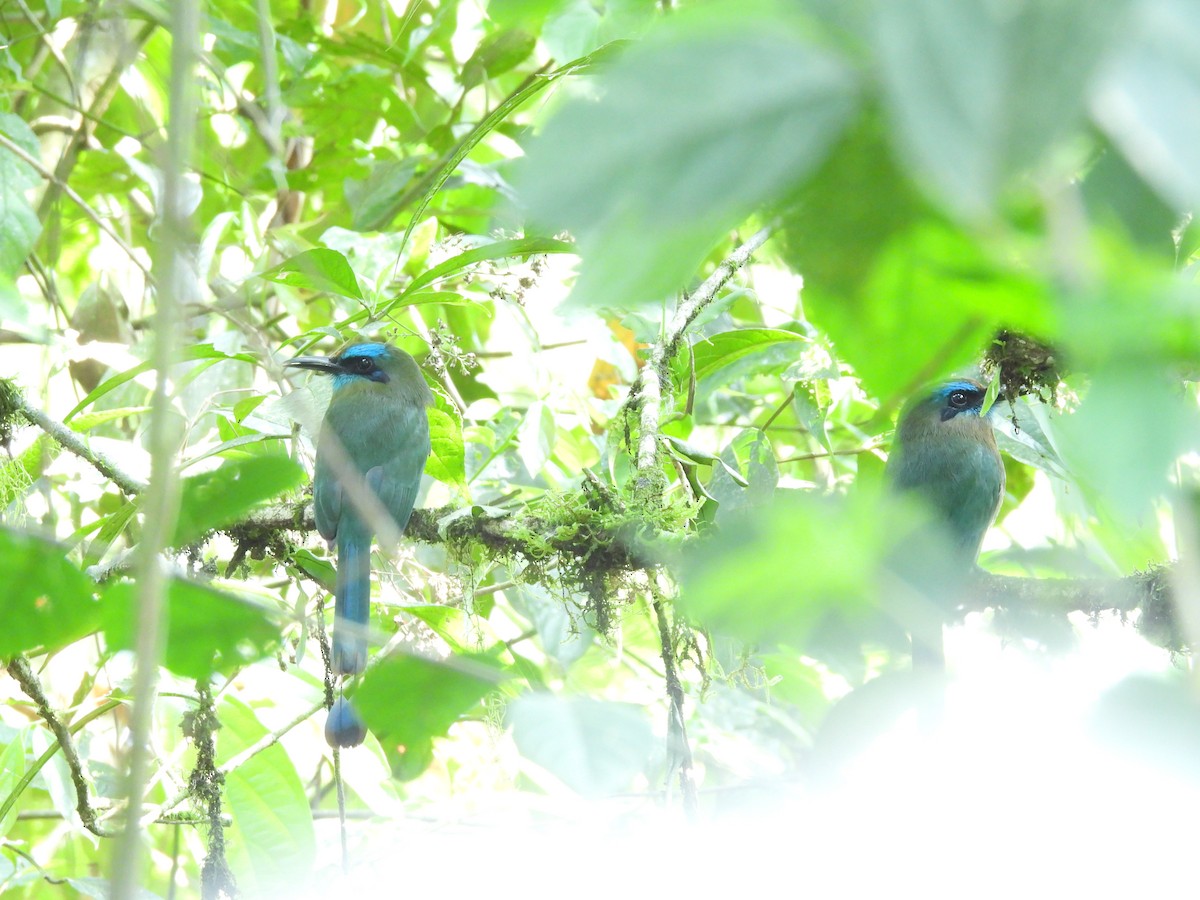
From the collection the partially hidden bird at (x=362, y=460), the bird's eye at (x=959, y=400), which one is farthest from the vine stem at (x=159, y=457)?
the bird's eye at (x=959, y=400)

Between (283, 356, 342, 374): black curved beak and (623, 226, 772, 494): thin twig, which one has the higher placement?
(283, 356, 342, 374): black curved beak

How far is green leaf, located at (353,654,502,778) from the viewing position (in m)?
0.48

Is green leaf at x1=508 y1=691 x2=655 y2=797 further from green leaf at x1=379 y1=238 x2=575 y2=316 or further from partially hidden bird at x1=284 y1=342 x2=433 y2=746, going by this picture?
partially hidden bird at x1=284 y1=342 x2=433 y2=746

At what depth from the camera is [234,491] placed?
23.6 inches

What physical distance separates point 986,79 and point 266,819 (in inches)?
112

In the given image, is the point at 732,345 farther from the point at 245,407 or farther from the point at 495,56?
the point at 495,56

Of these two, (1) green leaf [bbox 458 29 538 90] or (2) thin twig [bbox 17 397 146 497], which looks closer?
(2) thin twig [bbox 17 397 146 497]

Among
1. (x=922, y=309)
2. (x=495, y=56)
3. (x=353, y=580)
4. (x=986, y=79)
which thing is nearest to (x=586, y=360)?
(x=495, y=56)

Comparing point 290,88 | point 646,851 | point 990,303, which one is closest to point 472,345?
point 290,88

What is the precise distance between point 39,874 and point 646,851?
2417 millimetres

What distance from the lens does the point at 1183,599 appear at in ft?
1.01

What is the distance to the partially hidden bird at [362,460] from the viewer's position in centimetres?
256

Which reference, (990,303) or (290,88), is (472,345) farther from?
(990,303)

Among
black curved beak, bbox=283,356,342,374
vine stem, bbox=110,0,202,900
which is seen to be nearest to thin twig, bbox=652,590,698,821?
vine stem, bbox=110,0,202,900
